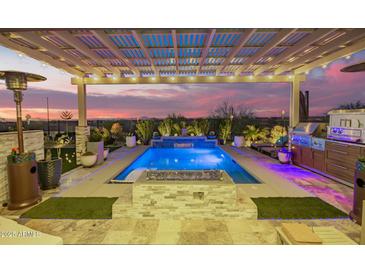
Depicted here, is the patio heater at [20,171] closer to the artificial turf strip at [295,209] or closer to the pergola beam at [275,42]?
the artificial turf strip at [295,209]

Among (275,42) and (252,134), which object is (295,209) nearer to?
(275,42)

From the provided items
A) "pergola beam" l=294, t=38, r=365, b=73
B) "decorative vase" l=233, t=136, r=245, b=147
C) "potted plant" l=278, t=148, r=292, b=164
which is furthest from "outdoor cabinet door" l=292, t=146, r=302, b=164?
"decorative vase" l=233, t=136, r=245, b=147

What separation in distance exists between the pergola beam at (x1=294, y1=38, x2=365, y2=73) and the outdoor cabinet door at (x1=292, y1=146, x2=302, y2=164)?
2.74 m

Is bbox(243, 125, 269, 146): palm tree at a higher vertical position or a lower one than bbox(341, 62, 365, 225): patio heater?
higher

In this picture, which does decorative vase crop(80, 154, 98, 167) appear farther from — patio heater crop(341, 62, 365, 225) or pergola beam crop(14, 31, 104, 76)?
patio heater crop(341, 62, 365, 225)

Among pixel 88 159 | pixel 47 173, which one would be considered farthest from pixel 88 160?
pixel 47 173

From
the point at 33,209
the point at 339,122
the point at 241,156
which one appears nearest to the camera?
the point at 33,209

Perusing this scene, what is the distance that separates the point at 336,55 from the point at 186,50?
417 centimetres

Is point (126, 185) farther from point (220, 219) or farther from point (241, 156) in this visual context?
point (241, 156)

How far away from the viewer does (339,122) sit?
209 inches

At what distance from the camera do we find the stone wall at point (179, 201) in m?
3.33

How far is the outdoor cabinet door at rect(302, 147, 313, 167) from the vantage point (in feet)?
20.1
